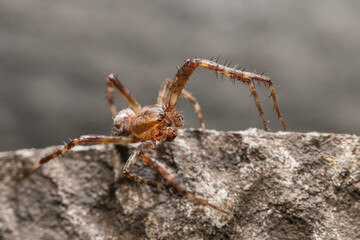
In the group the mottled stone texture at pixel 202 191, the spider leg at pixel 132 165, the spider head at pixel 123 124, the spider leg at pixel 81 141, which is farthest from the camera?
the spider head at pixel 123 124

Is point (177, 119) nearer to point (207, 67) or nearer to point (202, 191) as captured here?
point (207, 67)

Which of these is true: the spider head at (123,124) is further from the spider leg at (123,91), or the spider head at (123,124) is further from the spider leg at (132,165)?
the spider leg at (132,165)

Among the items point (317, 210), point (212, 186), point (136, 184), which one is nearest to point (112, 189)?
point (136, 184)

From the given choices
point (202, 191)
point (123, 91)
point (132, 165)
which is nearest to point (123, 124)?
point (123, 91)

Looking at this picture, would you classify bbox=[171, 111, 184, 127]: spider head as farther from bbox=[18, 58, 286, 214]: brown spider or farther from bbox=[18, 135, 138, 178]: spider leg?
bbox=[18, 135, 138, 178]: spider leg

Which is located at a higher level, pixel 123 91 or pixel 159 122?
pixel 123 91

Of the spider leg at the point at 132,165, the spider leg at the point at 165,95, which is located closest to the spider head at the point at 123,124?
the spider leg at the point at 165,95

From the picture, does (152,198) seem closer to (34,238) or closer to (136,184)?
(136,184)

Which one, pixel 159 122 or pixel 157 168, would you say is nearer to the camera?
pixel 157 168
